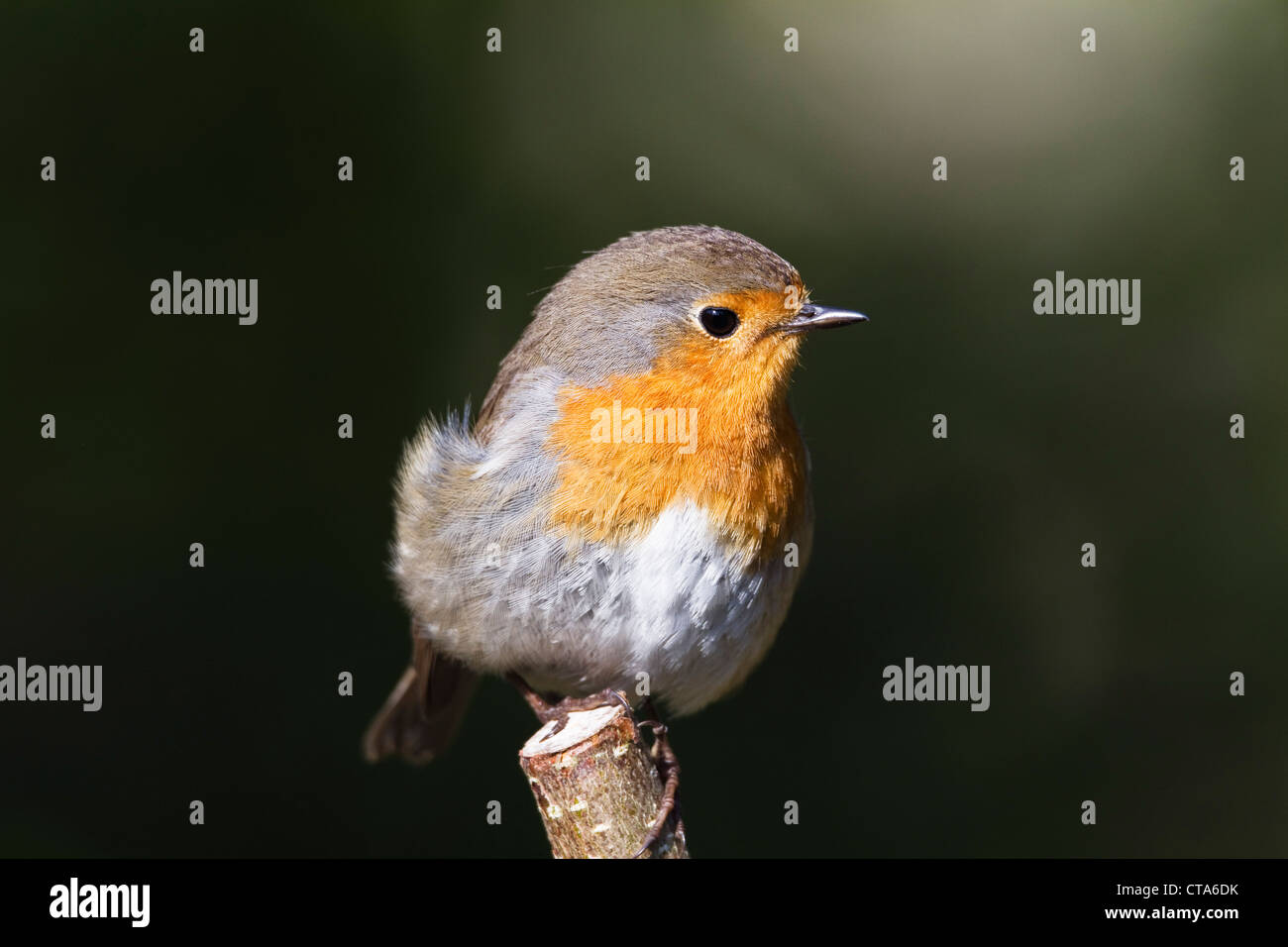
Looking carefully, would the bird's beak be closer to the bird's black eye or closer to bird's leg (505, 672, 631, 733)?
the bird's black eye

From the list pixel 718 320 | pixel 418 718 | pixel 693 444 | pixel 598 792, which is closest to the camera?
pixel 598 792

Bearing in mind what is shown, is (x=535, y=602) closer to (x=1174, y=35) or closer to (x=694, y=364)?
(x=694, y=364)

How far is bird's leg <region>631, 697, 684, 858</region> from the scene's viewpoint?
3373 mm

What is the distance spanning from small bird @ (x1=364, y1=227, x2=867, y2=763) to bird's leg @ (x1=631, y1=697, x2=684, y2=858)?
14 cm

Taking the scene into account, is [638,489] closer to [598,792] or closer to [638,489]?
[638,489]

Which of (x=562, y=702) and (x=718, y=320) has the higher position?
(x=718, y=320)

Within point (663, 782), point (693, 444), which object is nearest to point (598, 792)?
point (663, 782)

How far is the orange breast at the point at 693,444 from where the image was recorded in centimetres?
400

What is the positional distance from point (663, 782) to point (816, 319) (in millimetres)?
1500

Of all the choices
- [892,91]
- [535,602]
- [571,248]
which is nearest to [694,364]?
[535,602]

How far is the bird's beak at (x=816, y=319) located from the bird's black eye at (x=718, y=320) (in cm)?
16

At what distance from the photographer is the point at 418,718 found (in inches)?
214

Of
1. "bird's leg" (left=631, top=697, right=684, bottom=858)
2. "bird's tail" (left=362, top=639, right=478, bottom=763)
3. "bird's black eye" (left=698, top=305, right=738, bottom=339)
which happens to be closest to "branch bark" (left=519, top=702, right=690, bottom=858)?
"bird's leg" (left=631, top=697, right=684, bottom=858)

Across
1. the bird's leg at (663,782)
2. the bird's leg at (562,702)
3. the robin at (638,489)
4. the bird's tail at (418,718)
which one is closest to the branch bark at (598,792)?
the bird's leg at (663,782)
